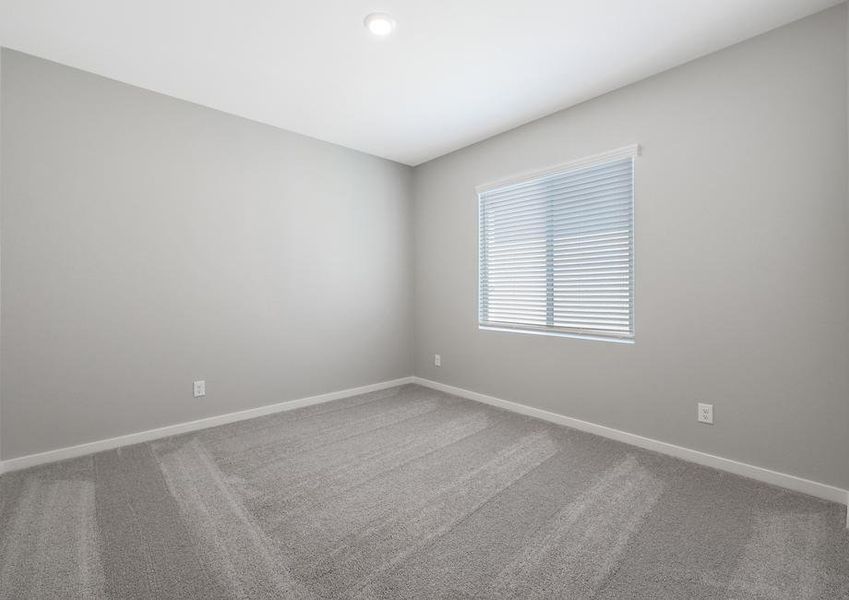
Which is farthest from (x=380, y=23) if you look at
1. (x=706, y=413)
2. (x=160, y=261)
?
(x=706, y=413)

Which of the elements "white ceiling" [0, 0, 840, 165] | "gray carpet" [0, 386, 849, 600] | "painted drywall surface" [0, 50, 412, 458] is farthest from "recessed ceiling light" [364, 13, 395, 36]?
"gray carpet" [0, 386, 849, 600]

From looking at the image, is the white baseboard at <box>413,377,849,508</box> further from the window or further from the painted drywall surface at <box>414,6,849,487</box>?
the window

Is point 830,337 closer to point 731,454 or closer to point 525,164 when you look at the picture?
point 731,454

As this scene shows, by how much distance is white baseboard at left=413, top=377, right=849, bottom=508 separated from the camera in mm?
2047

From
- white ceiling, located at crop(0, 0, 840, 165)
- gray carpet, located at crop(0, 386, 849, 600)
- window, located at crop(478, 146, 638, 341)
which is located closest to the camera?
gray carpet, located at crop(0, 386, 849, 600)

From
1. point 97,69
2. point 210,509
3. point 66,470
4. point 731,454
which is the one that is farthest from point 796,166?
point 66,470

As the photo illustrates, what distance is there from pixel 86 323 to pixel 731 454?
420 cm

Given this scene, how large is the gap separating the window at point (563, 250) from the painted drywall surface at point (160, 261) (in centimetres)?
137

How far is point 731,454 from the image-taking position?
234cm

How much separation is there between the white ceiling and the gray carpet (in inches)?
101

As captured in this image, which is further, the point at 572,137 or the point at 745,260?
the point at 572,137

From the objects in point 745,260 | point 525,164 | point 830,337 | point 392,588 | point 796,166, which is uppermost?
point 525,164

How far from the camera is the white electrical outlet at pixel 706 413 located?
7.91 ft

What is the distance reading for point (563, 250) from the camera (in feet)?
10.4
